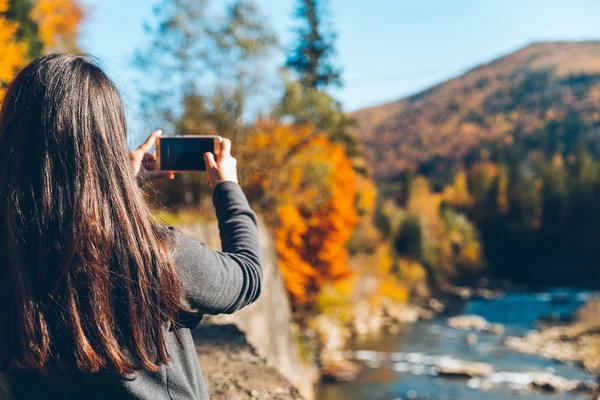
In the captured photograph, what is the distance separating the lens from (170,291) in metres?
1.45

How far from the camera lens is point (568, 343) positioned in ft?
89.1

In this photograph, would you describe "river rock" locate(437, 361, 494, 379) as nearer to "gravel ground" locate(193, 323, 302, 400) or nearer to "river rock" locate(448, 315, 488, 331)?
"river rock" locate(448, 315, 488, 331)

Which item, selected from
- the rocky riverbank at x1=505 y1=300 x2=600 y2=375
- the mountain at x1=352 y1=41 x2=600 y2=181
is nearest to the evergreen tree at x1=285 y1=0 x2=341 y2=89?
the rocky riverbank at x1=505 y1=300 x2=600 y2=375

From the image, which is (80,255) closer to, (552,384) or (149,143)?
(149,143)

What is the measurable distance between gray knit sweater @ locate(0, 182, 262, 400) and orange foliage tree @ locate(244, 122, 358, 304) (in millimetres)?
17326

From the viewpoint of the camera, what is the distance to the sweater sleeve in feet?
4.89

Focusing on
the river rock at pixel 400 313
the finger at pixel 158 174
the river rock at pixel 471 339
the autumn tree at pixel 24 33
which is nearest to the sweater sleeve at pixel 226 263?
the finger at pixel 158 174

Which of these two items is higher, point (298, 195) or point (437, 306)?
point (298, 195)

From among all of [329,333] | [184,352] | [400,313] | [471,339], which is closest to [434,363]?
[471,339]

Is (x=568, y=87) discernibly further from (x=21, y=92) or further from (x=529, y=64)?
(x=21, y=92)

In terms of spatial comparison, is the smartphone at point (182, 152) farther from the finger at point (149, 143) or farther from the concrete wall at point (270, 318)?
the concrete wall at point (270, 318)

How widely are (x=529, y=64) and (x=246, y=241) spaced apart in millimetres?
188775

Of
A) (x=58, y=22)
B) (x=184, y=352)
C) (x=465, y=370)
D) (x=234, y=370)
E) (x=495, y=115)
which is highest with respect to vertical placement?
(x=495, y=115)

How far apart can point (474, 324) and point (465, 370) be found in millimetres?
10401
